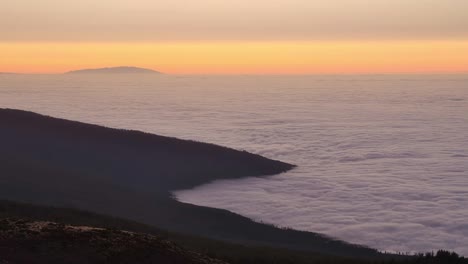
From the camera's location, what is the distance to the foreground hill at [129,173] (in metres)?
27.2

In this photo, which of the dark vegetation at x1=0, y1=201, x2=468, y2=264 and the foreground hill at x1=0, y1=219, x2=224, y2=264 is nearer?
the foreground hill at x1=0, y1=219, x2=224, y2=264

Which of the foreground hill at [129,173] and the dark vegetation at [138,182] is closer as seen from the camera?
the dark vegetation at [138,182]

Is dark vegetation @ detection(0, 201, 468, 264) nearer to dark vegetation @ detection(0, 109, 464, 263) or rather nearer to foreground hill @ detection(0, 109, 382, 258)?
dark vegetation @ detection(0, 109, 464, 263)

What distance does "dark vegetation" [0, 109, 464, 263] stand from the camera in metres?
23.3

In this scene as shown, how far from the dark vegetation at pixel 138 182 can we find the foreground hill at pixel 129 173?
0.05m

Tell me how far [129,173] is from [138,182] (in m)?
2.18

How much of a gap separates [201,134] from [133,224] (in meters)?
44.0

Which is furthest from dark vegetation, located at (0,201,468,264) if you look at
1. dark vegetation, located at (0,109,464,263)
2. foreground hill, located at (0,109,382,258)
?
foreground hill, located at (0,109,382,258)

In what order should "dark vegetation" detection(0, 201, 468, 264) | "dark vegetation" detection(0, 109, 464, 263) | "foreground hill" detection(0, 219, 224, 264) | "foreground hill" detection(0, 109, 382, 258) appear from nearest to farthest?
"foreground hill" detection(0, 219, 224, 264)
"dark vegetation" detection(0, 201, 468, 264)
"dark vegetation" detection(0, 109, 464, 263)
"foreground hill" detection(0, 109, 382, 258)

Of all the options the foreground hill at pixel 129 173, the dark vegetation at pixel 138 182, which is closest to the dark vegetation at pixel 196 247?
the dark vegetation at pixel 138 182

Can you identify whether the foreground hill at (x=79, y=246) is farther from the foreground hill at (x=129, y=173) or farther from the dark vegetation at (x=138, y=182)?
the foreground hill at (x=129, y=173)

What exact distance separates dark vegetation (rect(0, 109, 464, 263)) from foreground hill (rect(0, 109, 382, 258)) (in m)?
0.05

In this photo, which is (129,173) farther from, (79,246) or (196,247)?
(79,246)

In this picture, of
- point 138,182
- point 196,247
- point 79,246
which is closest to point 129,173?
point 138,182
